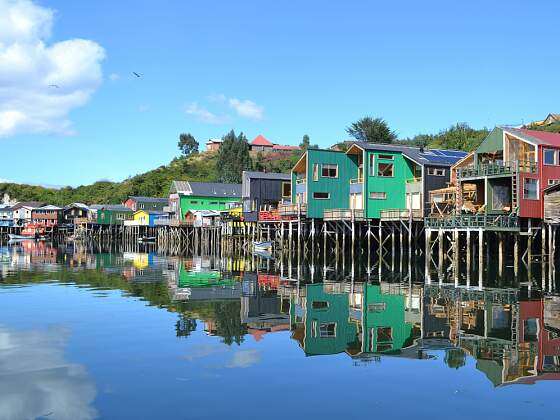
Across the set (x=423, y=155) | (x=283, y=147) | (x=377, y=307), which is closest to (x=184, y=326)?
(x=377, y=307)

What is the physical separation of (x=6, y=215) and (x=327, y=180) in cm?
10687

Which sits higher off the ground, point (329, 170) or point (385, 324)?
point (329, 170)

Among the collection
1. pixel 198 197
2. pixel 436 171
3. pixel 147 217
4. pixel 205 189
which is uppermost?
pixel 205 189

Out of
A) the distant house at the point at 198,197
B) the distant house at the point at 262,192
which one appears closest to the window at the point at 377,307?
the distant house at the point at 262,192

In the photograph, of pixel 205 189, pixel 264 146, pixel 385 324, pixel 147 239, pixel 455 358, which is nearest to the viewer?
pixel 455 358

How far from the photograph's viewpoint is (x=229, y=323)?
62.3 feet

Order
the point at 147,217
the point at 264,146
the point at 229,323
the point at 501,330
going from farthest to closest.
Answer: the point at 264,146 < the point at 147,217 < the point at 229,323 < the point at 501,330

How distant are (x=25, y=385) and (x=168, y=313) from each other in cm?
954

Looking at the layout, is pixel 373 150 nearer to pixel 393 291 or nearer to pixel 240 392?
pixel 393 291

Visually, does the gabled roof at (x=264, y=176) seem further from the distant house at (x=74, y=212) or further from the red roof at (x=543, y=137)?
the distant house at (x=74, y=212)

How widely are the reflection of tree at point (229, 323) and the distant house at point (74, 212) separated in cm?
10924

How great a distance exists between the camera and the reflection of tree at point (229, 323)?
16516 millimetres

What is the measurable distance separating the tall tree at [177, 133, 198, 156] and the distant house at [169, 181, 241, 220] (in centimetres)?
9064

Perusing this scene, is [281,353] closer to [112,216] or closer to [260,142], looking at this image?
[112,216]
